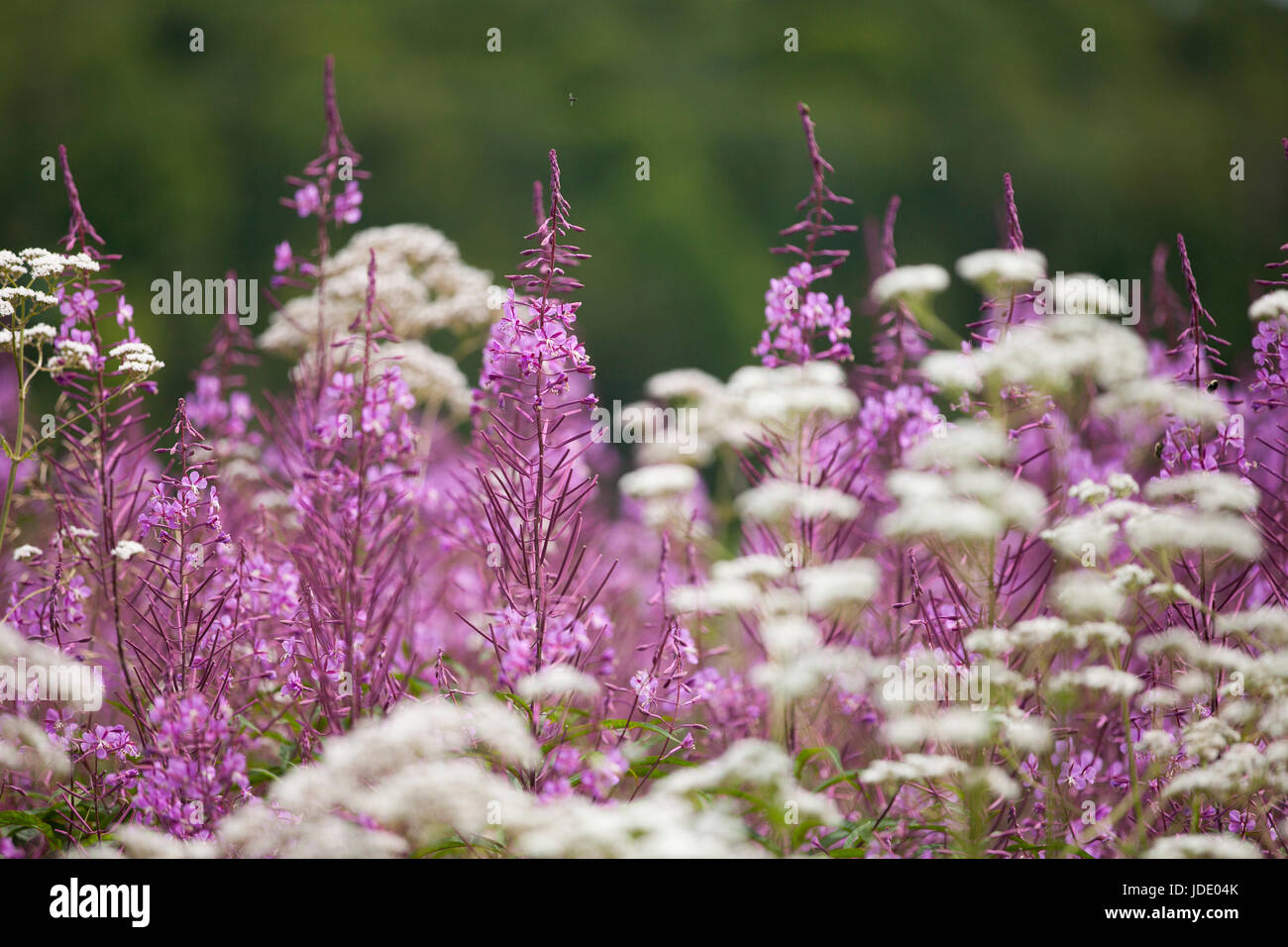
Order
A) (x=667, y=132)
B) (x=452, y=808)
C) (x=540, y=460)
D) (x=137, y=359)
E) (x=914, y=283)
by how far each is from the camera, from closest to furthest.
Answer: (x=452, y=808) < (x=540, y=460) < (x=137, y=359) < (x=914, y=283) < (x=667, y=132)

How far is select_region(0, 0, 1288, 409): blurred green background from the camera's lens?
11.5 meters

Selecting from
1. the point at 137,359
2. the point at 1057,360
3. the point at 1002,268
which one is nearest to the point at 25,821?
the point at 137,359

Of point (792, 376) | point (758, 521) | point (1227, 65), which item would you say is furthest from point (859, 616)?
point (1227, 65)

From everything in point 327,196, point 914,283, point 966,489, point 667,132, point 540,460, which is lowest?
point 966,489

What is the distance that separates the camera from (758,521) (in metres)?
3.32

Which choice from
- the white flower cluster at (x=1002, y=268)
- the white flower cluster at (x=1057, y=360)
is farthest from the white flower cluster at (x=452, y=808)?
the white flower cluster at (x=1002, y=268)

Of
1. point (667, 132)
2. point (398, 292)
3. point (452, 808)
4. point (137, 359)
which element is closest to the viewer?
point (452, 808)

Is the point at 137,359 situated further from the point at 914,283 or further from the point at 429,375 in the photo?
the point at 914,283

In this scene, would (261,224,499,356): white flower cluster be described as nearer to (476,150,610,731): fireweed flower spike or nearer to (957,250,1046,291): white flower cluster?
(476,150,610,731): fireweed flower spike

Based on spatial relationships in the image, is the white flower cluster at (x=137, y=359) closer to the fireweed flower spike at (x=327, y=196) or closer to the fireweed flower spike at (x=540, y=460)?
the fireweed flower spike at (x=327, y=196)

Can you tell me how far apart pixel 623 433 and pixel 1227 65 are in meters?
12.6

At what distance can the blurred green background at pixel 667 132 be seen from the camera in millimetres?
11508

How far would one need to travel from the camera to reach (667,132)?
12.9 metres

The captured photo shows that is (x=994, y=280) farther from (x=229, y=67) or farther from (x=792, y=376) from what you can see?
(x=229, y=67)
